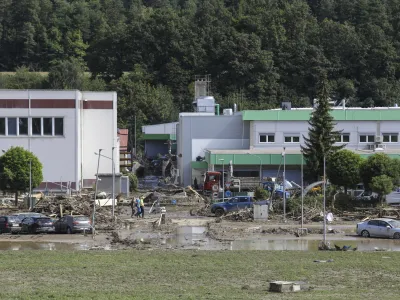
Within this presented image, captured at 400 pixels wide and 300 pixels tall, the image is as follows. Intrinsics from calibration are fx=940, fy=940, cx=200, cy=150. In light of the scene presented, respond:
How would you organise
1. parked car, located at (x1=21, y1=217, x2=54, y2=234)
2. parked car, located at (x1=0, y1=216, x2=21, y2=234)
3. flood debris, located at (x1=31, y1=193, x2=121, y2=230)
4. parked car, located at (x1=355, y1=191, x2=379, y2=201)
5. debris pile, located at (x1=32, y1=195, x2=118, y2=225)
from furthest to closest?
parked car, located at (x1=355, y1=191, x2=379, y2=201), debris pile, located at (x1=32, y1=195, x2=118, y2=225), flood debris, located at (x1=31, y1=193, x2=121, y2=230), parked car, located at (x1=0, y1=216, x2=21, y2=234), parked car, located at (x1=21, y1=217, x2=54, y2=234)

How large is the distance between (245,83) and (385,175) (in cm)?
7217

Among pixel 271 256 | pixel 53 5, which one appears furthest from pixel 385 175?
pixel 53 5

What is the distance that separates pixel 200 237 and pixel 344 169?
16.5 m

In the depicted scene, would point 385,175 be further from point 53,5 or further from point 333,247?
point 53,5

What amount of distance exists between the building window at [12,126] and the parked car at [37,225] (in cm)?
2481

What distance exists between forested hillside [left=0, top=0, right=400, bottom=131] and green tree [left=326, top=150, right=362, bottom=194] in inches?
2336

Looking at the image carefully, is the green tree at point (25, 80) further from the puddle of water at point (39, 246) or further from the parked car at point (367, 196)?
the puddle of water at point (39, 246)

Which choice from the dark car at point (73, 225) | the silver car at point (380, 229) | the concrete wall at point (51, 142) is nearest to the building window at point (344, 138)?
the concrete wall at point (51, 142)

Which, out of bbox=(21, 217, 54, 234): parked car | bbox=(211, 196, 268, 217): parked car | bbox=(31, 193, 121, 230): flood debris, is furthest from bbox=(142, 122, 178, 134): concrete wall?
bbox=(21, 217, 54, 234): parked car

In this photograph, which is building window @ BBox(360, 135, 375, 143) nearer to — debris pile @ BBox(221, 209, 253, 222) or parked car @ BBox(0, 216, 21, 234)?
debris pile @ BBox(221, 209, 253, 222)

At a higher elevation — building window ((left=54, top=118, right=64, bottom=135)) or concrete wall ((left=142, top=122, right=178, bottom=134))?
concrete wall ((left=142, top=122, right=178, bottom=134))

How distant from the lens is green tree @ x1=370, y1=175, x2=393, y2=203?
179ft

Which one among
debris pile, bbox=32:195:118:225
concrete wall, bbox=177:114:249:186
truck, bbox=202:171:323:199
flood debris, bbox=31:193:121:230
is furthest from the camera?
concrete wall, bbox=177:114:249:186

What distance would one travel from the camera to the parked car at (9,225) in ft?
155
